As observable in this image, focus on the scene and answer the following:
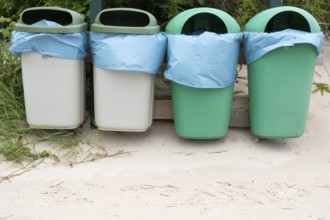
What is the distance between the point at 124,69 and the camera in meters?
3.52

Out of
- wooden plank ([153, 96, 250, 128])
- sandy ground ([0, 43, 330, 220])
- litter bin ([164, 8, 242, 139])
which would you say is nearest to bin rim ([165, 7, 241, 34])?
litter bin ([164, 8, 242, 139])

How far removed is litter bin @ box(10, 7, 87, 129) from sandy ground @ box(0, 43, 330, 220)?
0.40 metres

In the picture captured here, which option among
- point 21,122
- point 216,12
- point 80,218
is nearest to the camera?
point 80,218

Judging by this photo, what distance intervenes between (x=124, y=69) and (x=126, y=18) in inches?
27.3

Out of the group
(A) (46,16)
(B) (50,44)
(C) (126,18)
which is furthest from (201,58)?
(A) (46,16)

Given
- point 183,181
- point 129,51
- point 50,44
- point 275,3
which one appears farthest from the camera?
point 275,3

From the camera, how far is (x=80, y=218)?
286 centimetres

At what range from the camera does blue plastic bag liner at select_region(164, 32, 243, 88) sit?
3.47 metres

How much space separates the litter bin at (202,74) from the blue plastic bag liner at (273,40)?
10 centimetres

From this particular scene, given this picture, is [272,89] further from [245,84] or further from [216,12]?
[245,84]

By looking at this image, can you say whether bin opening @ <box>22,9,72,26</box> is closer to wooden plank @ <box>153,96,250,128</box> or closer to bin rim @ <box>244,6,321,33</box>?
wooden plank @ <box>153,96,250,128</box>

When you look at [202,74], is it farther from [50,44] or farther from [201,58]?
[50,44]

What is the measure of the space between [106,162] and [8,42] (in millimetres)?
1760

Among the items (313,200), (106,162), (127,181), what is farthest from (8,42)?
(313,200)
